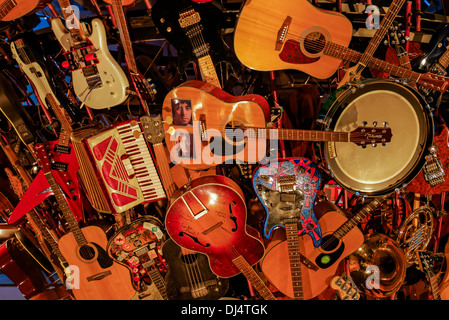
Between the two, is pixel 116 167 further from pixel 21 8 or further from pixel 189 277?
pixel 21 8

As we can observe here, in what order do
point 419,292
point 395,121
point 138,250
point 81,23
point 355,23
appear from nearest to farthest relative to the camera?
1. point 81,23
2. point 395,121
3. point 355,23
4. point 138,250
5. point 419,292

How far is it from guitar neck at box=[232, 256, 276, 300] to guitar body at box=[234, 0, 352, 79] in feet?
4.63

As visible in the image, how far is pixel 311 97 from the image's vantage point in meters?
2.23

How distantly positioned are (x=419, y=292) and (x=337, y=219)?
1.37 metres

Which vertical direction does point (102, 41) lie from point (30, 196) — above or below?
above

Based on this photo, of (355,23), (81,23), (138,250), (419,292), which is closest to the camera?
(81,23)

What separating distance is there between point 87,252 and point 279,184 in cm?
161

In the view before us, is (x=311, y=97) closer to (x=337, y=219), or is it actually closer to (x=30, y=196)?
(x=337, y=219)

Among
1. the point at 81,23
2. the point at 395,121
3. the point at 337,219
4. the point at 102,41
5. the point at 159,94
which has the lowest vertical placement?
the point at 337,219

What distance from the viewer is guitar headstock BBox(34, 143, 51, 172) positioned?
211 centimetres

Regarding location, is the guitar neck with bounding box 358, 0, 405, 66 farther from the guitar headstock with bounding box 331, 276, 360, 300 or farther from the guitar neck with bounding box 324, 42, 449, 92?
the guitar headstock with bounding box 331, 276, 360, 300

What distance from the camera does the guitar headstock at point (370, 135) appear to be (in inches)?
77.1

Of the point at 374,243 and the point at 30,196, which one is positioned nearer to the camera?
the point at 30,196
